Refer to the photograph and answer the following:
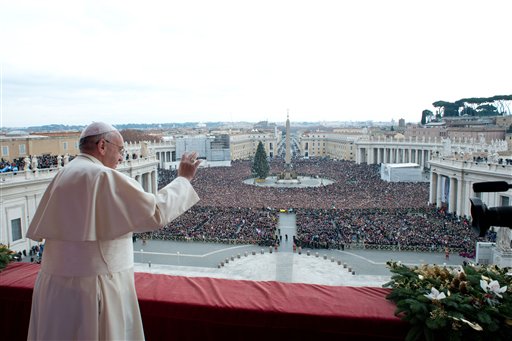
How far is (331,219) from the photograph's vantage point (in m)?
26.4

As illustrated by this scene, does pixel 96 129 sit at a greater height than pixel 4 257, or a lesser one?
greater

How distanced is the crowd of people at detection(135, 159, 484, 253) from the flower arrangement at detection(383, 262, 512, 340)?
57.6 feet

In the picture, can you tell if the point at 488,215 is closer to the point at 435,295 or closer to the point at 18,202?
the point at 435,295

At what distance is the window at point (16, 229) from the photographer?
20.4 metres

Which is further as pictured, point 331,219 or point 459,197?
point 459,197

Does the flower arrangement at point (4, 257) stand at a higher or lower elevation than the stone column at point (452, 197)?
higher

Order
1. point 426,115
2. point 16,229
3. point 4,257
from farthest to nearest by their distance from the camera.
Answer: point 426,115 → point 16,229 → point 4,257

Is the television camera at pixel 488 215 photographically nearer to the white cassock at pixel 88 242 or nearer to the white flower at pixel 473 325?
the white flower at pixel 473 325

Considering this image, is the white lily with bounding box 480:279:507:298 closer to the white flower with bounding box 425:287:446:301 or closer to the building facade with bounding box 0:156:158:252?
the white flower with bounding box 425:287:446:301

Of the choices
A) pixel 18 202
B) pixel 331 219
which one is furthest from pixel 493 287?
pixel 331 219

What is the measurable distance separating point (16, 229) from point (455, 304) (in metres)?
22.3

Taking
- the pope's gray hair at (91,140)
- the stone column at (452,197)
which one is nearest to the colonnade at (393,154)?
the stone column at (452,197)

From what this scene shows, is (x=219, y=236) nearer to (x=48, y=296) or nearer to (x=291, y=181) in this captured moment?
(x=48, y=296)

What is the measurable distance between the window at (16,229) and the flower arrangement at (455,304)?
21.6 metres
